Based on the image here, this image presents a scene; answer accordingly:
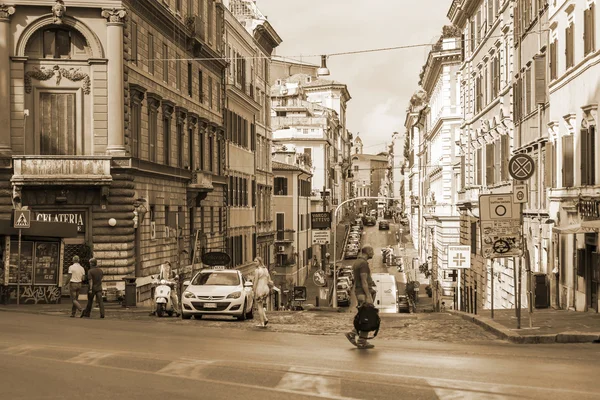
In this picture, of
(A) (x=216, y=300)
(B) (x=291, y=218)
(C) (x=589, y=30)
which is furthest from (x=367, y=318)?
(B) (x=291, y=218)

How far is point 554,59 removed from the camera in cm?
3269

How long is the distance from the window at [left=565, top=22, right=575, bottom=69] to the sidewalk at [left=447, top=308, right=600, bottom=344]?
7.32 m

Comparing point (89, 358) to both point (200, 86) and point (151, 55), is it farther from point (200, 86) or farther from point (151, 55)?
point (200, 86)

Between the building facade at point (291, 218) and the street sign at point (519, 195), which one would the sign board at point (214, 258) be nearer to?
the street sign at point (519, 195)

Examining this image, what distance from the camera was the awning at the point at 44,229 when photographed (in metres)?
30.0

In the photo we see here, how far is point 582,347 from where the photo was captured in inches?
727

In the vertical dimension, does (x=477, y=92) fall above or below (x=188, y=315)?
above

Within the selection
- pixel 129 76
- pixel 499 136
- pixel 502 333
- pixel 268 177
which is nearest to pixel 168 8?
pixel 129 76

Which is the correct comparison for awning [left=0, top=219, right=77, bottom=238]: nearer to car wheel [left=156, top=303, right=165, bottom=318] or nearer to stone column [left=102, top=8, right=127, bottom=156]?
car wheel [left=156, top=303, right=165, bottom=318]

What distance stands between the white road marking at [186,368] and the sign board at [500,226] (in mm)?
7868

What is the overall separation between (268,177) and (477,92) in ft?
73.7

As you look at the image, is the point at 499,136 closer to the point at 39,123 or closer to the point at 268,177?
the point at 39,123

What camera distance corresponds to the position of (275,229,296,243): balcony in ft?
258

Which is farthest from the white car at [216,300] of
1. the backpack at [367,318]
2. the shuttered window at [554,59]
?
the shuttered window at [554,59]
